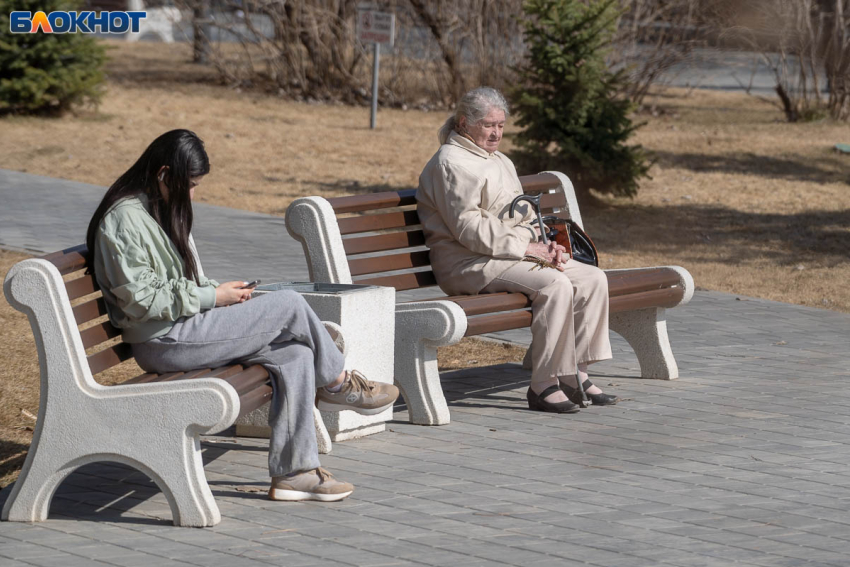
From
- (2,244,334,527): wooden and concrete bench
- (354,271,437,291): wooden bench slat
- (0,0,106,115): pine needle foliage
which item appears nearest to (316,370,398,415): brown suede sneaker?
(2,244,334,527): wooden and concrete bench

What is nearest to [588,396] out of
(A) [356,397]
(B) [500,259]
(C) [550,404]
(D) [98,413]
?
(C) [550,404]

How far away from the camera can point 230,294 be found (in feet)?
15.1

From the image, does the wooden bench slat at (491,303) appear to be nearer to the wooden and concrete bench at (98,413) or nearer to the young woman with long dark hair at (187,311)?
the young woman with long dark hair at (187,311)

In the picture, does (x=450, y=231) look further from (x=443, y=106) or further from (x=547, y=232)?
(x=443, y=106)

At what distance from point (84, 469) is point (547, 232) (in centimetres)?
265

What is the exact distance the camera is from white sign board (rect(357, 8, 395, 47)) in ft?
61.6

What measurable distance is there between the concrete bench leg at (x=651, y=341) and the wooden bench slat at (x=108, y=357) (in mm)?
3132

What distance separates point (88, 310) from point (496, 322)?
1.99 meters

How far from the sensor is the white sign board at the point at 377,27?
739 inches

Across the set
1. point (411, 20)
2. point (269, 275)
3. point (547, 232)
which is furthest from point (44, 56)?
point (547, 232)

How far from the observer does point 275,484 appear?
4602 millimetres

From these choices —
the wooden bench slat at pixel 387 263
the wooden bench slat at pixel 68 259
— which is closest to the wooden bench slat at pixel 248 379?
the wooden bench slat at pixel 68 259

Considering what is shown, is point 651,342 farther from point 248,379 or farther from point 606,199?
point 606,199

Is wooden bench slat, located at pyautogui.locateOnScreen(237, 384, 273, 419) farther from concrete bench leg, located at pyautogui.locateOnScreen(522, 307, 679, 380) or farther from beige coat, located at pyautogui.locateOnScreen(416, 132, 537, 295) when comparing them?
concrete bench leg, located at pyautogui.locateOnScreen(522, 307, 679, 380)
